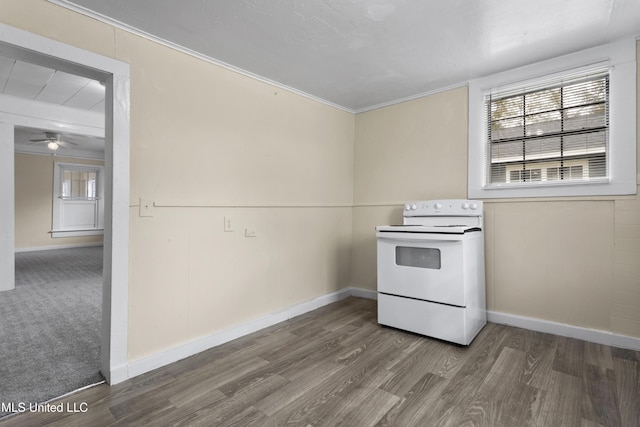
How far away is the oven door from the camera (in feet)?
7.50

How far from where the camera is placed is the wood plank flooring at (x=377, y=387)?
152 cm

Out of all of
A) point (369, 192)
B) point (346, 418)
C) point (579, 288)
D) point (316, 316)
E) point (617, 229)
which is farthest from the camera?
point (369, 192)

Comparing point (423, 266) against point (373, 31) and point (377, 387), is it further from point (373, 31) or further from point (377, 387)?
point (373, 31)

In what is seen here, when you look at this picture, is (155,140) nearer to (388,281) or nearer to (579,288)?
(388,281)

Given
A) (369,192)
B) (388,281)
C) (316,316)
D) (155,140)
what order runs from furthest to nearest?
(369,192)
(316,316)
(388,281)
(155,140)

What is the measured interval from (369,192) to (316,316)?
4.91 feet

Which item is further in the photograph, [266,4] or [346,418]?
[266,4]

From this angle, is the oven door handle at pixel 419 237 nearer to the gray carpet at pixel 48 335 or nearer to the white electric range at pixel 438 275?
the white electric range at pixel 438 275

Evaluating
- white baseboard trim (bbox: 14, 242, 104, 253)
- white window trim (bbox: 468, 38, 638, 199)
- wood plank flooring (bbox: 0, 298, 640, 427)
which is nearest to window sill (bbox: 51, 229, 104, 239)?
white baseboard trim (bbox: 14, 242, 104, 253)

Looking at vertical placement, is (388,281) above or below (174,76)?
below

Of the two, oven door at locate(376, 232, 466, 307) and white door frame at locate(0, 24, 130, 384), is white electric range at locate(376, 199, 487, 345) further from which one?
white door frame at locate(0, 24, 130, 384)

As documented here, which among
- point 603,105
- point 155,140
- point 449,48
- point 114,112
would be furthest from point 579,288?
point 114,112

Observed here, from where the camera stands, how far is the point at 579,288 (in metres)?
2.38

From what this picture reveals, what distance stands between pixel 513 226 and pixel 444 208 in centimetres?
57
